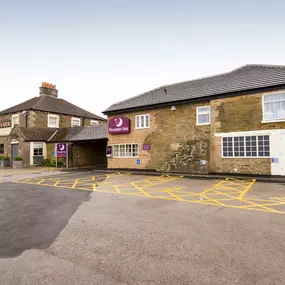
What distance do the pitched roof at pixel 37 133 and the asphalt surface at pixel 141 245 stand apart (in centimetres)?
2101

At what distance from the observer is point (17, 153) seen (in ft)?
85.7

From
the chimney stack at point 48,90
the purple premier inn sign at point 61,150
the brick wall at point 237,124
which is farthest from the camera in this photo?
the chimney stack at point 48,90

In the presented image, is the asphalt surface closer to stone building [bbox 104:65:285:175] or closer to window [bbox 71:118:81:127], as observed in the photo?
stone building [bbox 104:65:285:175]

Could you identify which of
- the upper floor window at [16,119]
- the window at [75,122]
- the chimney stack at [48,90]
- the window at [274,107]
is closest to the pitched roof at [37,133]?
the upper floor window at [16,119]

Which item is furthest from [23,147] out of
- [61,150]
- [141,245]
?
[141,245]

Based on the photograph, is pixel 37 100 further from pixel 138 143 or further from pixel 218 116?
pixel 218 116

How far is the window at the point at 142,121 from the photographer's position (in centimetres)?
1837

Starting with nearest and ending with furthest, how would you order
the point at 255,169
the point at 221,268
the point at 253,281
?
the point at 253,281, the point at 221,268, the point at 255,169

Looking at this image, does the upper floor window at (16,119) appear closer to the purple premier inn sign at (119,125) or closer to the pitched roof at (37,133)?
the pitched roof at (37,133)

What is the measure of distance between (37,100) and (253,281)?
114ft

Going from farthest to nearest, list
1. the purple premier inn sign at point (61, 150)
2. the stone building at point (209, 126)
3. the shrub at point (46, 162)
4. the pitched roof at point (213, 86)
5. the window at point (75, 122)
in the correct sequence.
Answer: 1. the window at point (75, 122)
2. the shrub at point (46, 162)
3. the purple premier inn sign at point (61, 150)
4. the pitched roof at point (213, 86)
5. the stone building at point (209, 126)

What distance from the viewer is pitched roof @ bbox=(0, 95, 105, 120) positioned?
29431 millimetres

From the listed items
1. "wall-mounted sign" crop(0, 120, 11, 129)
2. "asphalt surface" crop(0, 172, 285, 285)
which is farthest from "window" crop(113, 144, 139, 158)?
"wall-mounted sign" crop(0, 120, 11, 129)

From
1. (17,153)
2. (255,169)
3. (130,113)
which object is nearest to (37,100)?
(17,153)
